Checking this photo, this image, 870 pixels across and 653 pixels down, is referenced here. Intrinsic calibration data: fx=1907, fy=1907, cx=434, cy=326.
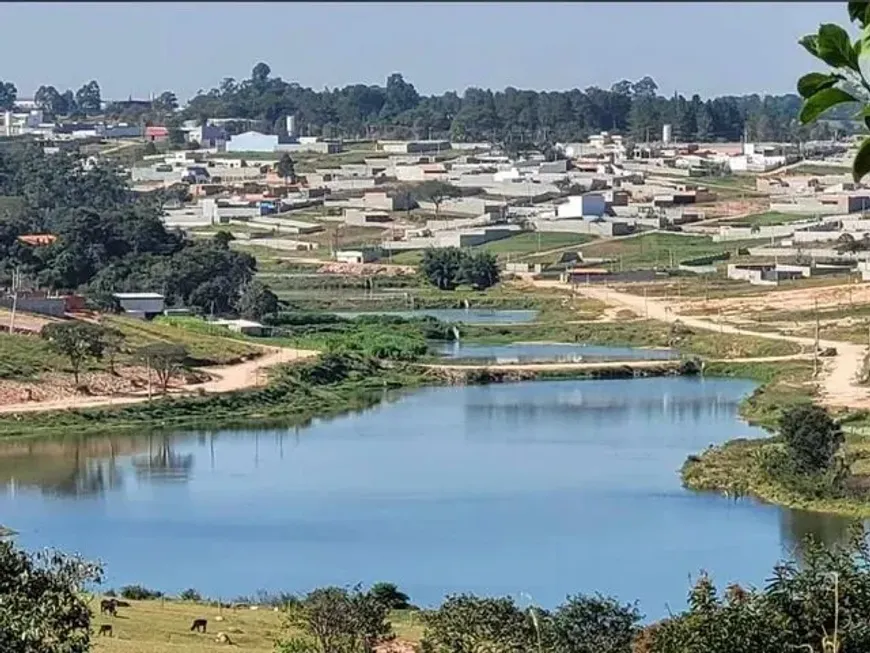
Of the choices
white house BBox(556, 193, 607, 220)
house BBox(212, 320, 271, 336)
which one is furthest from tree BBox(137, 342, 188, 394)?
white house BBox(556, 193, 607, 220)

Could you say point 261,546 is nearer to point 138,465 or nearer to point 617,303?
point 138,465

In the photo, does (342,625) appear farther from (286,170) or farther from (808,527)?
(286,170)

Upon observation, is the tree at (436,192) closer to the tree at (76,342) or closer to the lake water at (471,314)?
the lake water at (471,314)

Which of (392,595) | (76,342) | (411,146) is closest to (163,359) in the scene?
(76,342)

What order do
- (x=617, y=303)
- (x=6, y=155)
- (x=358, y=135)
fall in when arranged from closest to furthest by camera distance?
1. (x=617, y=303)
2. (x=6, y=155)
3. (x=358, y=135)

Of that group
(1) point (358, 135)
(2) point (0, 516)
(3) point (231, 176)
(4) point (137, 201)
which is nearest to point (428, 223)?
(4) point (137, 201)

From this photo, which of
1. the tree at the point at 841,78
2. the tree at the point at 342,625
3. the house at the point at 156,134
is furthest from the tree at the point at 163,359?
the house at the point at 156,134

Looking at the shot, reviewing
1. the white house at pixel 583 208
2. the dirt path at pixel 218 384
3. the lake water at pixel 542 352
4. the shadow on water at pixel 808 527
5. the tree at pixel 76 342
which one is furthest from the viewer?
the white house at pixel 583 208
